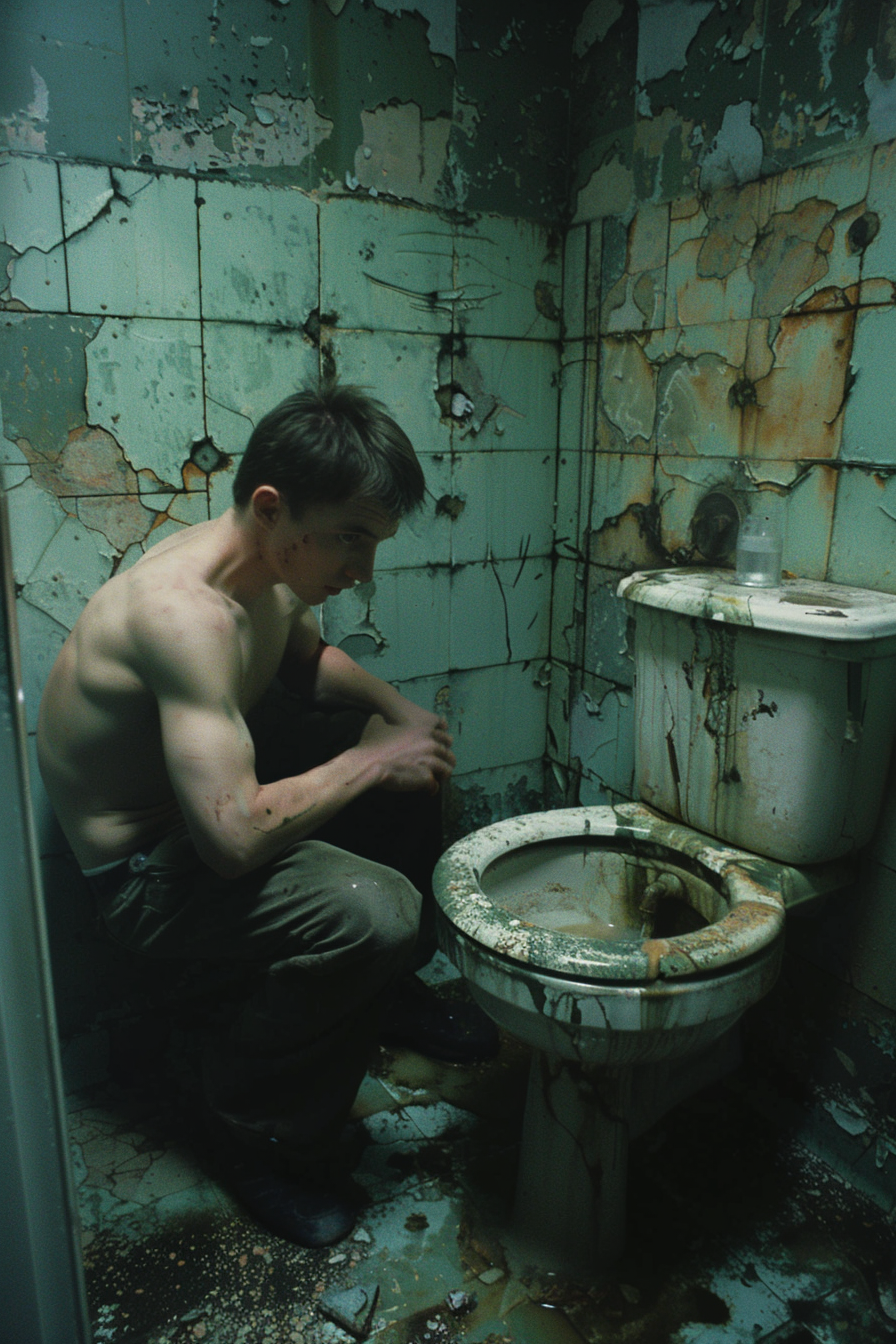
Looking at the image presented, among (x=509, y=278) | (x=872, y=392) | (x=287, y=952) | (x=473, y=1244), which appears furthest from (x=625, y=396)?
(x=473, y=1244)

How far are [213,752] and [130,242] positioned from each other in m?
0.90

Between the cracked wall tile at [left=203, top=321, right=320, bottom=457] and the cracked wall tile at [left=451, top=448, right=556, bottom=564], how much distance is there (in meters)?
0.42

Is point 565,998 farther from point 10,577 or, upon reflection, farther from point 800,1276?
point 10,577

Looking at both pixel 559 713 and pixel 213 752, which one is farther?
pixel 559 713

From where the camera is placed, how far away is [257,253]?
1597 mm

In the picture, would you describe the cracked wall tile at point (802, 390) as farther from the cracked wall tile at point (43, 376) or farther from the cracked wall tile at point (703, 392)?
the cracked wall tile at point (43, 376)

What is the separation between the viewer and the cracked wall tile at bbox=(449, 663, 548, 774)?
2084 millimetres

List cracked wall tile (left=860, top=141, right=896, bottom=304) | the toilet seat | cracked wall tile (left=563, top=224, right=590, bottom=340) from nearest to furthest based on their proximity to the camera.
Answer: the toilet seat
cracked wall tile (left=860, top=141, right=896, bottom=304)
cracked wall tile (left=563, top=224, right=590, bottom=340)

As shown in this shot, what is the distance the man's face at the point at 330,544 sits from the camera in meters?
1.28

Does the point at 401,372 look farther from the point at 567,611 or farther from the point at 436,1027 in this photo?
the point at 436,1027

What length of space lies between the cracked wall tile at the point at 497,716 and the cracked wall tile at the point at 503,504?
29 cm

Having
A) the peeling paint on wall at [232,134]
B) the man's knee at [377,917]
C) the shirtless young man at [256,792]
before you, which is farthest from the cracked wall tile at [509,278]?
the man's knee at [377,917]

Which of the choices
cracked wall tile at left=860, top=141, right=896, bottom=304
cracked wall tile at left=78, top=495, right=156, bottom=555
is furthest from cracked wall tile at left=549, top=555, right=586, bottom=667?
cracked wall tile at left=78, top=495, right=156, bottom=555

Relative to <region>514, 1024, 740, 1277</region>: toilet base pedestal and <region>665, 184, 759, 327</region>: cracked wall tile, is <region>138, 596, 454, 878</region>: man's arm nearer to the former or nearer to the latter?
<region>514, 1024, 740, 1277</region>: toilet base pedestal
